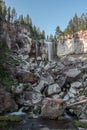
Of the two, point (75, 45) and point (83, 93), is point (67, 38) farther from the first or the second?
point (83, 93)

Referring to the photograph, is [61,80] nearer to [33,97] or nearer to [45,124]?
[33,97]

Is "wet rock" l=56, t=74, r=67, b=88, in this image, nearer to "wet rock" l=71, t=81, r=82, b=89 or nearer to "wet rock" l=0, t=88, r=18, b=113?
"wet rock" l=71, t=81, r=82, b=89

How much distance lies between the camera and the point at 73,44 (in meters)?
75.1

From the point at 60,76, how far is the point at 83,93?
281 inches

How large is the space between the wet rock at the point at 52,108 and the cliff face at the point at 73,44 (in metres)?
46.2

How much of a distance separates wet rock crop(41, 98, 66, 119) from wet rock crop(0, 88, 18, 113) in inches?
160

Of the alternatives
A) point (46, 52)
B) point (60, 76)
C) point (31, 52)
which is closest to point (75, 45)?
point (46, 52)

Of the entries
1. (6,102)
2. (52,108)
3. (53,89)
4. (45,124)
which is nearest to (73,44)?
(53,89)

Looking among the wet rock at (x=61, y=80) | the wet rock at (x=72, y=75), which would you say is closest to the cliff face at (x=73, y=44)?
the wet rock at (x=72, y=75)

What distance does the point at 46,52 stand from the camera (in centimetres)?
7044

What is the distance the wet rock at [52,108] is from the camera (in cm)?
2533

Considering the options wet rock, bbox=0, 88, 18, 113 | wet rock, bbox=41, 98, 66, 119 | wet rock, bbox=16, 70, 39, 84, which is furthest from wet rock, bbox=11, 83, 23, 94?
wet rock, bbox=41, 98, 66, 119

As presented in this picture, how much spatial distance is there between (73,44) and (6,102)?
168 ft

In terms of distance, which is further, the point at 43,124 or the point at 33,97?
the point at 33,97
